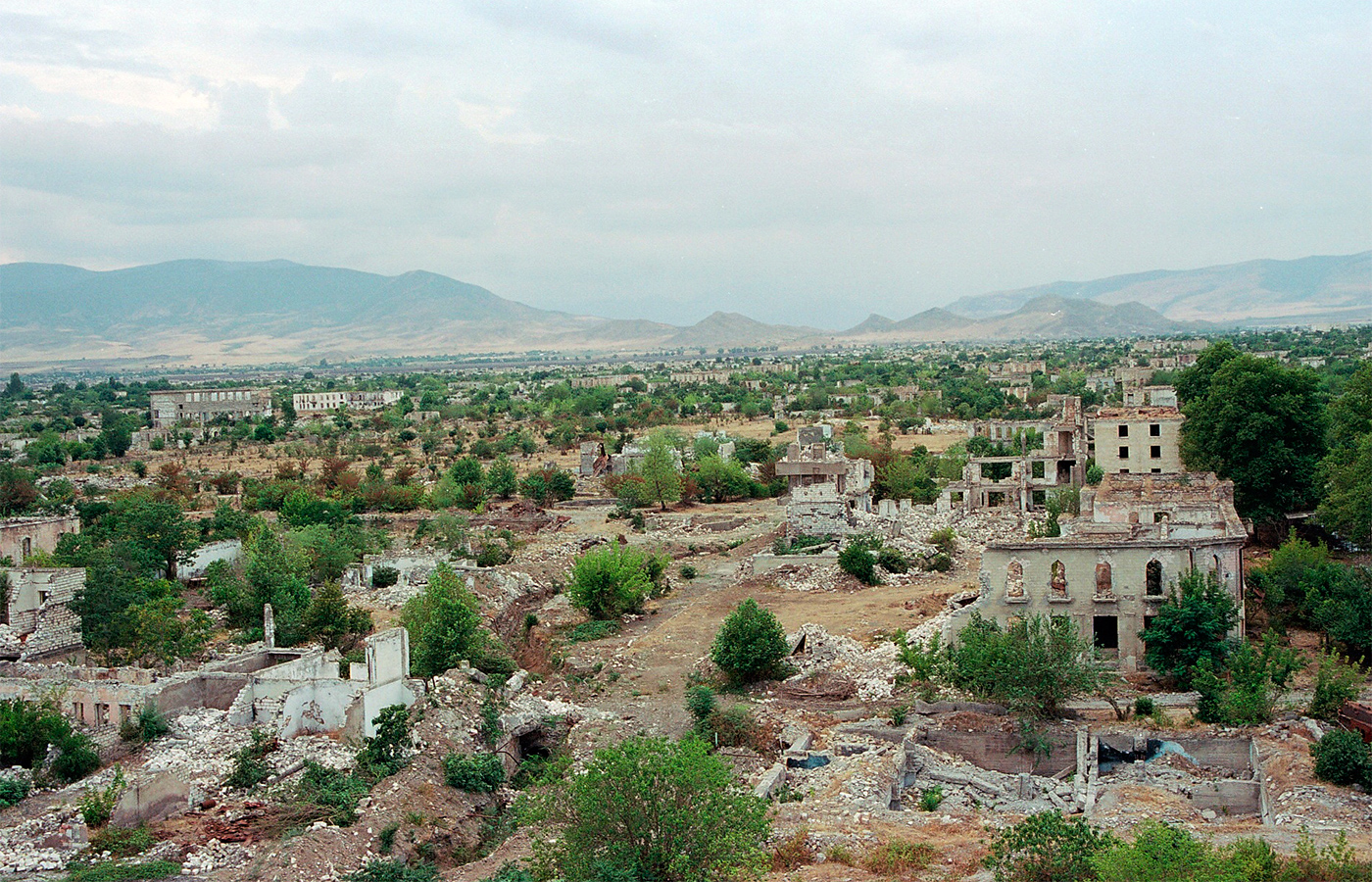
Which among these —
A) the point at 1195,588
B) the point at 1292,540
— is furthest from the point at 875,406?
the point at 1195,588

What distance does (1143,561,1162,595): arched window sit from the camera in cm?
2288

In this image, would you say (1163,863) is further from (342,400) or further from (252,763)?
(342,400)

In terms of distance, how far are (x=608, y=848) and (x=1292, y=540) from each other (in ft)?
71.4

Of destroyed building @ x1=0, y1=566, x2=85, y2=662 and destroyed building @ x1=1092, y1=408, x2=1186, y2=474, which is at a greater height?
destroyed building @ x1=1092, y1=408, x2=1186, y2=474

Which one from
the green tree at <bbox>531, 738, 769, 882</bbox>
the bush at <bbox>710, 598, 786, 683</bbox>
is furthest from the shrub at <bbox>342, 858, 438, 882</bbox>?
the bush at <bbox>710, 598, 786, 683</bbox>

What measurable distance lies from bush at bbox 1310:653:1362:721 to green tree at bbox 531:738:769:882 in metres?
11.0

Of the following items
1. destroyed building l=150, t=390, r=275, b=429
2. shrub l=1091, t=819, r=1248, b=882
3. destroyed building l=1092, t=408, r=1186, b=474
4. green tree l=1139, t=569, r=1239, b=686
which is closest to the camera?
shrub l=1091, t=819, r=1248, b=882

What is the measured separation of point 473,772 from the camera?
63.5ft

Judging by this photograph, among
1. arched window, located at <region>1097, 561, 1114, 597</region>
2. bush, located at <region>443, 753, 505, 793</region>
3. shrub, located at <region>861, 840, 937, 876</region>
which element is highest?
arched window, located at <region>1097, 561, 1114, 597</region>

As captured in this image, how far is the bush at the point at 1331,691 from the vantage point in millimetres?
19266

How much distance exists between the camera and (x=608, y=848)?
1380 cm

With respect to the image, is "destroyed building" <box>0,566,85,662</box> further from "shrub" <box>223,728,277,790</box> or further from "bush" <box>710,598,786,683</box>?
"bush" <box>710,598,786,683</box>

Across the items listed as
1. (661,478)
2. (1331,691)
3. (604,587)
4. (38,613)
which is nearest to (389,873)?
(1331,691)

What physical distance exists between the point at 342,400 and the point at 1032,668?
112395mm
